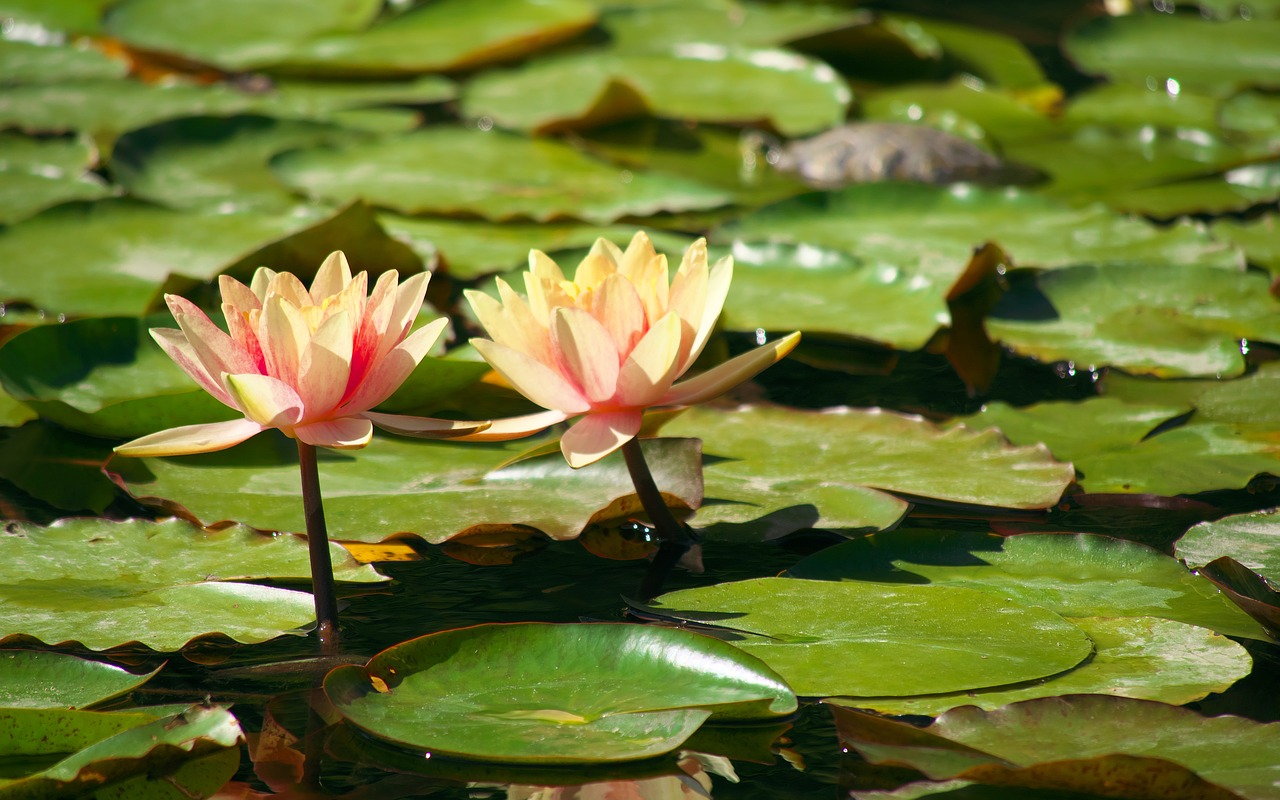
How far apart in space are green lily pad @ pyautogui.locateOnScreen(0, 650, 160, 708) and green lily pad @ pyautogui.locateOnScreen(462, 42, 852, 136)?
Result: 2299 mm

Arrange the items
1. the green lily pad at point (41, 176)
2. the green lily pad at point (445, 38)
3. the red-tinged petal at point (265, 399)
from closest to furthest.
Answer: the red-tinged petal at point (265, 399) → the green lily pad at point (41, 176) → the green lily pad at point (445, 38)

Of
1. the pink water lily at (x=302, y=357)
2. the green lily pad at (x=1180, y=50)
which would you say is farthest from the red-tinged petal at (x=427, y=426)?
the green lily pad at (x=1180, y=50)

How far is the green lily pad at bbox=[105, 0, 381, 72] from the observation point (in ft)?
12.6

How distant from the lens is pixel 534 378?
1307 millimetres

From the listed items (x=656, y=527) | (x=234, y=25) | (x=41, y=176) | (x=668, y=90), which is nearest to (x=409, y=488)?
(x=656, y=527)

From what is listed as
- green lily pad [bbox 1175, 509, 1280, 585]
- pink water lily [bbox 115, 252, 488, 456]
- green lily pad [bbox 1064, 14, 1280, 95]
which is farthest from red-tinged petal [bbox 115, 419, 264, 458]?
green lily pad [bbox 1064, 14, 1280, 95]

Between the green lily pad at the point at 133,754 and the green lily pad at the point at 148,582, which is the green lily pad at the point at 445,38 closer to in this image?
the green lily pad at the point at 148,582

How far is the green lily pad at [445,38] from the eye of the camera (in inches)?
150

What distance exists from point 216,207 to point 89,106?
1.20 metres

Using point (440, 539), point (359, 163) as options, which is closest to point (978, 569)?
point (440, 539)

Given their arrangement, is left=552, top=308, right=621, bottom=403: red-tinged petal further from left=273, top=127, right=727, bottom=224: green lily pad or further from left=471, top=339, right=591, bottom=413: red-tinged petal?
left=273, top=127, right=727, bottom=224: green lily pad

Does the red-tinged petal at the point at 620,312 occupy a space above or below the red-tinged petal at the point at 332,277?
below

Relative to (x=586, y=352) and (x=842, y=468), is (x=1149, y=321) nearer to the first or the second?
(x=842, y=468)

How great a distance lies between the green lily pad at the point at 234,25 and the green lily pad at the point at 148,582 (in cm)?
260
